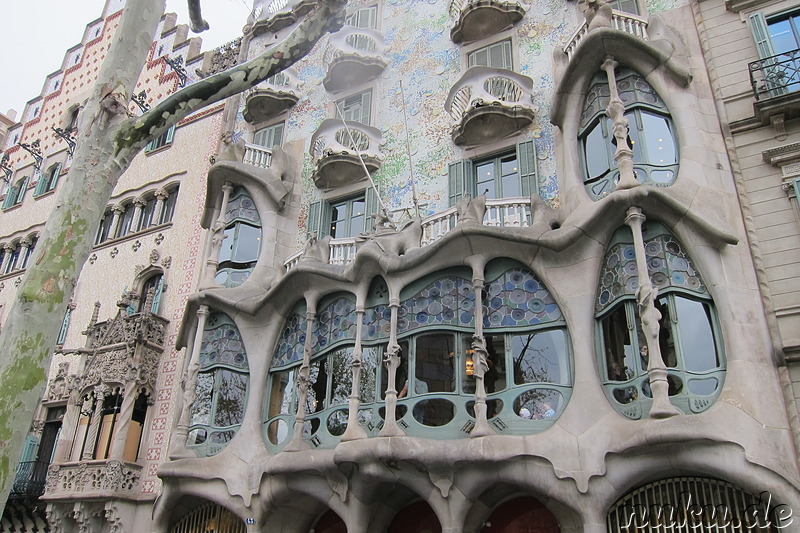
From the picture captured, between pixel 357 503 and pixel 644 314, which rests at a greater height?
pixel 644 314

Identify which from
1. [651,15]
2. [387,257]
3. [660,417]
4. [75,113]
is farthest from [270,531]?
[75,113]

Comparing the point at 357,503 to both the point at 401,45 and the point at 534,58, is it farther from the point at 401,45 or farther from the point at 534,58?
→ the point at 401,45

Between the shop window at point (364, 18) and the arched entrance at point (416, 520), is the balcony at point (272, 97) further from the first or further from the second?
the arched entrance at point (416, 520)

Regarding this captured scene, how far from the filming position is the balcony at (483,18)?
48.5ft

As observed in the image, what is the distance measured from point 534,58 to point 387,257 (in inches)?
239

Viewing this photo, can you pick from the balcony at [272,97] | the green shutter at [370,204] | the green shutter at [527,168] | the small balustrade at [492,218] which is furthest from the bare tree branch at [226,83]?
the balcony at [272,97]

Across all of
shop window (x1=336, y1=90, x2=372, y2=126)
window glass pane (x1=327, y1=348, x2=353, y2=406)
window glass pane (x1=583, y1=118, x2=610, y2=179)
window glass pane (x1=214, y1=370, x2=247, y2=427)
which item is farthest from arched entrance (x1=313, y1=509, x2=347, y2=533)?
shop window (x1=336, y1=90, x2=372, y2=126)

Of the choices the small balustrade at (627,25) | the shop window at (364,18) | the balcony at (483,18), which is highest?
the shop window at (364,18)

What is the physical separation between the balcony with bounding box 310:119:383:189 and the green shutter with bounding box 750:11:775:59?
7.96 metres

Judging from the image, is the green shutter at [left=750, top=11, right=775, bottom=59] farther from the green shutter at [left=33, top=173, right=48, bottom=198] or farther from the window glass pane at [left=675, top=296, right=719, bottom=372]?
the green shutter at [left=33, top=173, right=48, bottom=198]

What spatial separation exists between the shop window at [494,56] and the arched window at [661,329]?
19.5ft

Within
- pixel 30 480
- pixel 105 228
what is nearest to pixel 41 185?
pixel 105 228

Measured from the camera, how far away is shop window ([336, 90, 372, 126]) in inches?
646

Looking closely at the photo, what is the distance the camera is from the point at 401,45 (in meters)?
16.8
